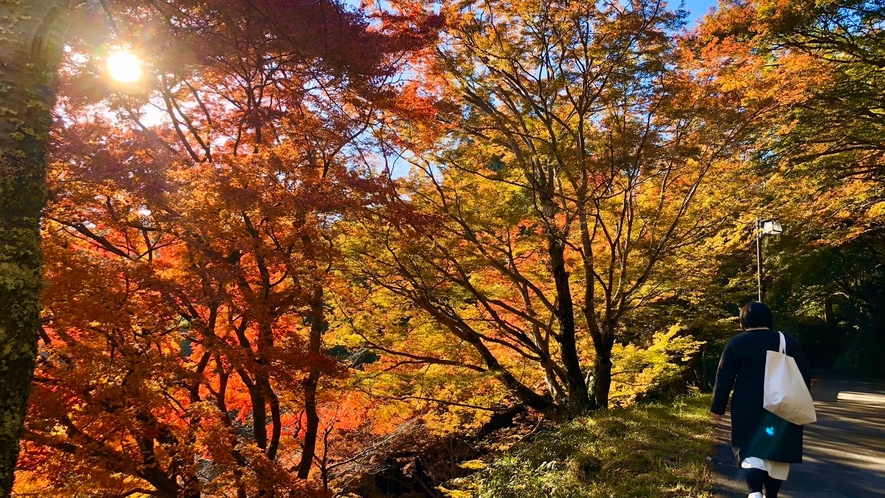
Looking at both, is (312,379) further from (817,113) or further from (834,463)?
(817,113)

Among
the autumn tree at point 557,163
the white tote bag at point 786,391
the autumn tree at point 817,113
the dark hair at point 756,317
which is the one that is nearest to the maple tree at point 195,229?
the autumn tree at point 557,163

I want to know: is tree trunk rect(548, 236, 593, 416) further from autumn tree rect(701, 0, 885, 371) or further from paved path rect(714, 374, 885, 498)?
autumn tree rect(701, 0, 885, 371)

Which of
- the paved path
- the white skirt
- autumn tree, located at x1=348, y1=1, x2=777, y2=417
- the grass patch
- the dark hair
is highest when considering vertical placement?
autumn tree, located at x1=348, y1=1, x2=777, y2=417

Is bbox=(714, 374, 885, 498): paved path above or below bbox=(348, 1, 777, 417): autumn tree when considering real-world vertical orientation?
below

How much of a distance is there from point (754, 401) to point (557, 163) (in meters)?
5.95

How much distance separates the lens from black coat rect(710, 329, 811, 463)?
2643 mm

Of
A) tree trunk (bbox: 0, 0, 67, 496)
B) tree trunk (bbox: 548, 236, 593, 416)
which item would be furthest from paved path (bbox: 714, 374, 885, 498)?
tree trunk (bbox: 0, 0, 67, 496)

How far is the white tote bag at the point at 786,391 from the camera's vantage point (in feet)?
8.45

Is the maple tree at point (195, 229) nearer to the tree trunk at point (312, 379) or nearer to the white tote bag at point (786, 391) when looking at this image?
the tree trunk at point (312, 379)

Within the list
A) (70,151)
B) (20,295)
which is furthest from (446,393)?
(20,295)

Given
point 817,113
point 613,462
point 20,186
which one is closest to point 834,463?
point 613,462

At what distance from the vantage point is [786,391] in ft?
8.50

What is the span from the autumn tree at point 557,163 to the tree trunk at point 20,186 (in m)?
5.26

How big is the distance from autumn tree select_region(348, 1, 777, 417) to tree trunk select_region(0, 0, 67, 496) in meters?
5.26
